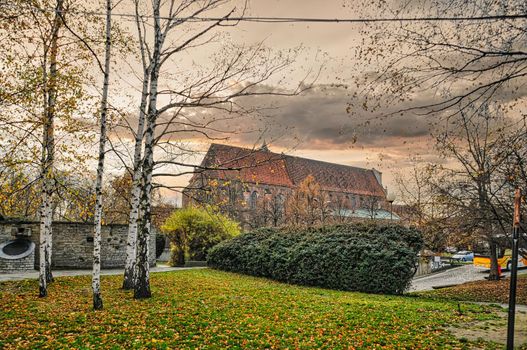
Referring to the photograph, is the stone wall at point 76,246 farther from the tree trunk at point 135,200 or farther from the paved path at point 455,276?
the paved path at point 455,276

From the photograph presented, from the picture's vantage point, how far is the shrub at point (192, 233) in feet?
78.8

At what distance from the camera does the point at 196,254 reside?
24.6 metres

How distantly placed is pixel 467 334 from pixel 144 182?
8.21 meters

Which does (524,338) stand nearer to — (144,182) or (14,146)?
(144,182)

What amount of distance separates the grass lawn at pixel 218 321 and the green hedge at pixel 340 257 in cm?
305

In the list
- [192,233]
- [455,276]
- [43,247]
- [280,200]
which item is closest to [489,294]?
[455,276]

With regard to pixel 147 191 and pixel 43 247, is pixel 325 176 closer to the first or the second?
pixel 147 191

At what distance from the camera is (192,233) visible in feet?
78.5

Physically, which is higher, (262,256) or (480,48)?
(480,48)

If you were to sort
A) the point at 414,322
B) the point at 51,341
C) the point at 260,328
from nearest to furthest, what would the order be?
the point at 51,341
the point at 260,328
the point at 414,322

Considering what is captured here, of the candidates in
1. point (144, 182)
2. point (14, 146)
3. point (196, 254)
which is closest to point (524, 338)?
point (144, 182)

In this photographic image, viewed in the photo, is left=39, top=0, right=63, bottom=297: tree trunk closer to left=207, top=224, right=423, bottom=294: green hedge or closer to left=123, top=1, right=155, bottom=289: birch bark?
left=123, top=1, right=155, bottom=289: birch bark

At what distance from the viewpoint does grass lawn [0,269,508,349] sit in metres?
6.45

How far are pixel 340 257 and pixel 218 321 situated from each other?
27.1ft
